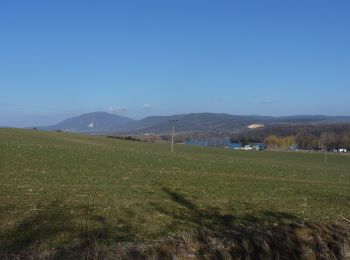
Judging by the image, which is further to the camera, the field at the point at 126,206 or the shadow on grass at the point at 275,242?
the field at the point at 126,206

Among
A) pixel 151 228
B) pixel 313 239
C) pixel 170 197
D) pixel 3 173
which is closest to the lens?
pixel 313 239

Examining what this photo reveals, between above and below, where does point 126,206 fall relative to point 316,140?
above

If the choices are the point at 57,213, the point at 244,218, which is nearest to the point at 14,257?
the point at 57,213

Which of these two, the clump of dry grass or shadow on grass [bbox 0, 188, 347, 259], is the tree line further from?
the clump of dry grass

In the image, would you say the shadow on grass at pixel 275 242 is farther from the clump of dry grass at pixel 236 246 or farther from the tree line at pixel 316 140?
the tree line at pixel 316 140

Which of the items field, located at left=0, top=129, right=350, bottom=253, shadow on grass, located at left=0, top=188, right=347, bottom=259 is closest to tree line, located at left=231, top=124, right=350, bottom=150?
field, located at left=0, top=129, right=350, bottom=253

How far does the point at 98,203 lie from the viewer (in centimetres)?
1440

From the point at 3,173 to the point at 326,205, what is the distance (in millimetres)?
13453

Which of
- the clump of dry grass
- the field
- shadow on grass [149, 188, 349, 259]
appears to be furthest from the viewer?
the field

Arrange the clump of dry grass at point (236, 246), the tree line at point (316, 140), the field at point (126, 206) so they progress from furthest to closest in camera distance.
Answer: the tree line at point (316, 140), the field at point (126, 206), the clump of dry grass at point (236, 246)

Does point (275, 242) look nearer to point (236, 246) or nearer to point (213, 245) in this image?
point (236, 246)

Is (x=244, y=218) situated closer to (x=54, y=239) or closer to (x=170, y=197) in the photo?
(x=170, y=197)

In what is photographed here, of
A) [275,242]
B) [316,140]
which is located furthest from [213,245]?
[316,140]

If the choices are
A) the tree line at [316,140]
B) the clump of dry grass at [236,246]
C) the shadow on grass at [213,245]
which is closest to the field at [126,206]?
the shadow on grass at [213,245]
